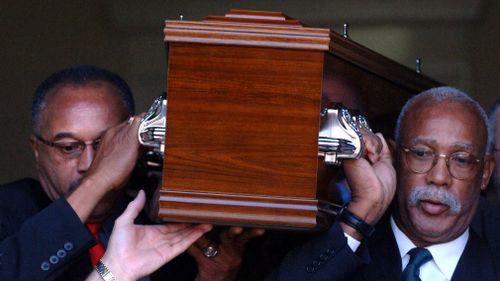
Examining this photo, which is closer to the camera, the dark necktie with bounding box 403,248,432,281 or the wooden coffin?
the wooden coffin

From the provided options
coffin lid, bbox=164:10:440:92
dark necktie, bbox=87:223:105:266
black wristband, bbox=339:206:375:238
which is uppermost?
coffin lid, bbox=164:10:440:92

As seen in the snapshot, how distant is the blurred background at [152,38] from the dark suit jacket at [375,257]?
77.2 inches

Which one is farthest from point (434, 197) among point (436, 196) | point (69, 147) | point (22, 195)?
point (22, 195)

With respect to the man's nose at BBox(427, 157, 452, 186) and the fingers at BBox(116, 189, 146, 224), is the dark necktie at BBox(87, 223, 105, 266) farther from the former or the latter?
the man's nose at BBox(427, 157, 452, 186)

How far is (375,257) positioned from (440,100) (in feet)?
1.98

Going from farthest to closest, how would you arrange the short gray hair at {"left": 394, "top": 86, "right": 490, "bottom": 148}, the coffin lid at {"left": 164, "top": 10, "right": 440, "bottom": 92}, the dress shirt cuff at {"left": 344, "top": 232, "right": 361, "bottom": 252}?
the short gray hair at {"left": 394, "top": 86, "right": 490, "bottom": 148} < the dress shirt cuff at {"left": 344, "top": 232, "right": 361, "bottom": 252} < the coffin lid at {"left": 164, "top": 10, "right": 440, "bottom": 92}

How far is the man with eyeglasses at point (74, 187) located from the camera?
4.36 m

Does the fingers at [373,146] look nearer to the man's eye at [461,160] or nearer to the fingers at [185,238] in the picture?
the man's eye at [461,160]

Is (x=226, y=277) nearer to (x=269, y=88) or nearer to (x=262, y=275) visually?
(x=262, y=275)

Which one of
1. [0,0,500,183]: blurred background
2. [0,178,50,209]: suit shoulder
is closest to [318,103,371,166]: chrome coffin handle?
[0,178,50,209]: suit shoulder

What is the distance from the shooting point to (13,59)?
6.98 meters

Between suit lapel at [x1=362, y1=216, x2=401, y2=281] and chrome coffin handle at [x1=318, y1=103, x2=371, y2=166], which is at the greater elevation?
chrome coffin handle at [x1=318, y1=103, x2=371, y2=166]

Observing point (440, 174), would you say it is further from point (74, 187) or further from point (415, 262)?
point (74, 187)

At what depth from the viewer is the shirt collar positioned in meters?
4.79
